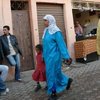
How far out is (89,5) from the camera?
16953mm

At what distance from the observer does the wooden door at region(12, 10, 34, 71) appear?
43.1 ft

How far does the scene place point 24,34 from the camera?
13406mm

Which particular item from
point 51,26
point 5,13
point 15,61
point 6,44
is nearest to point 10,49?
point 6,44

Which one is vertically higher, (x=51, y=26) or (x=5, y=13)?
(x=5, y=13)

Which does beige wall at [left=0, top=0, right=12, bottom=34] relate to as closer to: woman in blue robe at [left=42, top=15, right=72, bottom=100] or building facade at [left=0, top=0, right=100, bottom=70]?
building facade at [left=0, top=0, right=100, bottom=70]

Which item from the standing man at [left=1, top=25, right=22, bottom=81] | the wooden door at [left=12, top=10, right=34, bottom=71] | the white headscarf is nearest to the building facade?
the wooden door at [left=12, top=10, right=34, bottom=71]

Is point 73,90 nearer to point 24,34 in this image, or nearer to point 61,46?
point 61,46

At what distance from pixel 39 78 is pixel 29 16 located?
4899 mm

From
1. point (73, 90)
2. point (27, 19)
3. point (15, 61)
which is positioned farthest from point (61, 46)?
point (27, 19)

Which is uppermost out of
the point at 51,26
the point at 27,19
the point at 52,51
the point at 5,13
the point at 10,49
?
the point at 5,13

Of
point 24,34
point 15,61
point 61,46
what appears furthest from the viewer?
point 24,34

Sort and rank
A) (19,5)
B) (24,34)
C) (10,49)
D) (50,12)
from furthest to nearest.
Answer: (50,12) < (19,5) < (24,34) < (10,49)

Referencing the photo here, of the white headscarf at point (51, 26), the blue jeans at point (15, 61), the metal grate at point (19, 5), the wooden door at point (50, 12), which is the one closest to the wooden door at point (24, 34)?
the metal grate at point (19, 5)

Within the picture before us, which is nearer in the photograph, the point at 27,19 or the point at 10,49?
the point at 10,49
